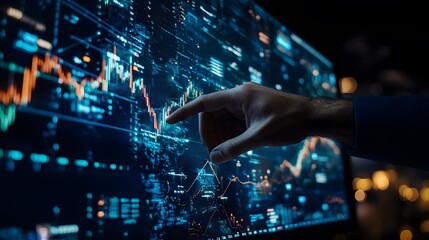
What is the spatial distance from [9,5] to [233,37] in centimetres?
55

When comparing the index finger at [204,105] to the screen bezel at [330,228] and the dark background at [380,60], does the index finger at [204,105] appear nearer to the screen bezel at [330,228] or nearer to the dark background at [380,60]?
the screen bezel at [330,228]

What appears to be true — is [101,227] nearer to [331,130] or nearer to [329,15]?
[331,130]

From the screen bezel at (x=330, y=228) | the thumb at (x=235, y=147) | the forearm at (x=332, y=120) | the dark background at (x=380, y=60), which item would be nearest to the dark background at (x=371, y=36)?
the dark background at (x=380, y=60)

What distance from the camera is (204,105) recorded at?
0.71 m

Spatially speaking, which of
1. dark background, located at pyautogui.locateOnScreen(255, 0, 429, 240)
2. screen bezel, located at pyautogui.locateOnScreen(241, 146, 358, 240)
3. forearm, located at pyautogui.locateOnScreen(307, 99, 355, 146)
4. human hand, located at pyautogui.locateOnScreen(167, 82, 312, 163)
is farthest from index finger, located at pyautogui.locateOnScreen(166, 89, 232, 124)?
dark background, located at pyautogui.locateOnScreen(255, 0, 429, 240)

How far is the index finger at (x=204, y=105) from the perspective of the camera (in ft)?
2.23

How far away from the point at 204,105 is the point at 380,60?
9.75ft

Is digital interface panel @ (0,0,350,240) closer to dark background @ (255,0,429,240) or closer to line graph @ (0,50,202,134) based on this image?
line graph @ (0,50,202,134)

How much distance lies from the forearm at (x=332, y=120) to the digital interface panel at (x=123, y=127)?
21 cm

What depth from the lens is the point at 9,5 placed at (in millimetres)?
446

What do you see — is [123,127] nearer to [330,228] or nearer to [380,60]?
[330,228]

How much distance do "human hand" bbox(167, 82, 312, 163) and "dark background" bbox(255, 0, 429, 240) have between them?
25.7 inches

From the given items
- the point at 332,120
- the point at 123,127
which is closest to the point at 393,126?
the point at 332,120

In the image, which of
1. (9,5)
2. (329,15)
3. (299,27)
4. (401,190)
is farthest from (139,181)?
(401,190)
